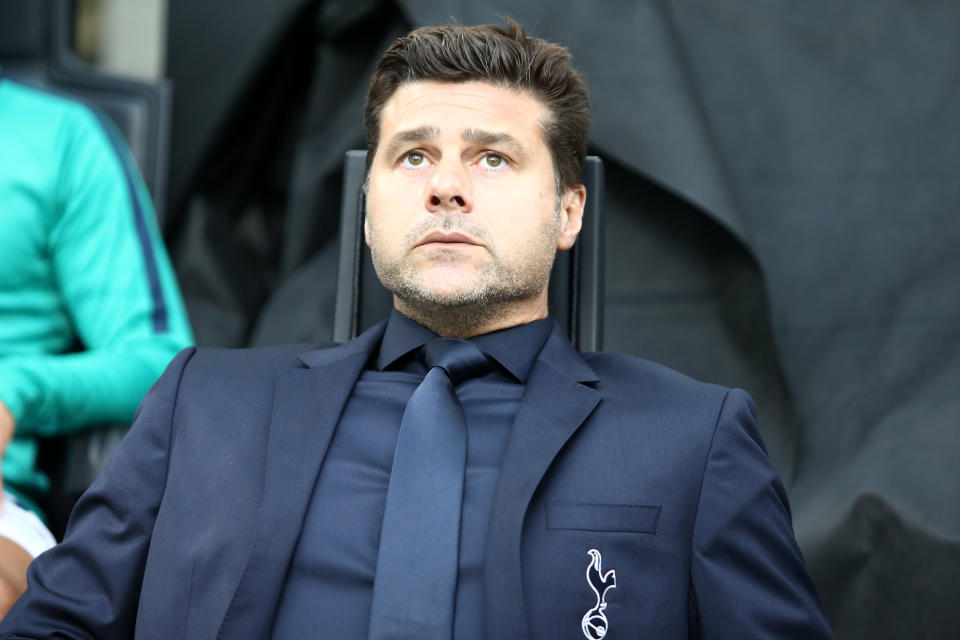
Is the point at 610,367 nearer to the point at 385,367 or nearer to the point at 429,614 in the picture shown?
the point at 385,367

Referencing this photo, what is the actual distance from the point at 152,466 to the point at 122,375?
296mm

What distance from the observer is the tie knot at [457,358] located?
1.27m

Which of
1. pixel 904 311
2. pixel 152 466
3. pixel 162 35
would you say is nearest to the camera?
pixel 152 466

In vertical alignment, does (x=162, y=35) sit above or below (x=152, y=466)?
above

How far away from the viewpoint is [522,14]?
1.89 m

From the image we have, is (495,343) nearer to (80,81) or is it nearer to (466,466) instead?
(466,466)

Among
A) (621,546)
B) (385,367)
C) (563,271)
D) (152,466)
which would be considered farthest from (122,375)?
(621,546)

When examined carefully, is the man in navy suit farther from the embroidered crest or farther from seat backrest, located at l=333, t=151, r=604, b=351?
seat backrest, located at l=333, t=151, r=604, b=351

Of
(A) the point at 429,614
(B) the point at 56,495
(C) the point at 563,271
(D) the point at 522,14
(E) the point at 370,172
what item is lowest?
(B) the point at 56,495

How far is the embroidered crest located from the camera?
1074 mm

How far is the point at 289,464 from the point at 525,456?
0.87 feet

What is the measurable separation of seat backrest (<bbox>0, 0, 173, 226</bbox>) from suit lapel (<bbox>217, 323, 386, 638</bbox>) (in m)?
0.93

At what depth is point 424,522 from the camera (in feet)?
3.62

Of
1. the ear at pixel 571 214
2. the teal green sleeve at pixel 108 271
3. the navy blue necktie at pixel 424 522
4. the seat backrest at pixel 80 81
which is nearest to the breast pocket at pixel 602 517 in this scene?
the navy blue necktie at pixel 424 522
